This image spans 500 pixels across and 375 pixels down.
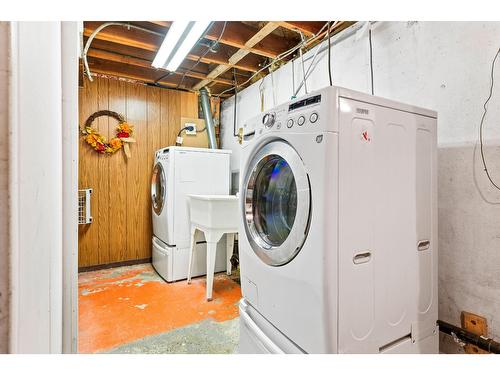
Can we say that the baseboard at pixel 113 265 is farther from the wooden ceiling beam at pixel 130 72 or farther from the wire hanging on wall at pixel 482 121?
the wire hanging on wall at pixel 482 121

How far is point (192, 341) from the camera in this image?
1714 millimetres

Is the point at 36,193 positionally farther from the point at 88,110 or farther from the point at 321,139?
the point at 88,110

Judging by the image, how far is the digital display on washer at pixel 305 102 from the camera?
3.24 ft

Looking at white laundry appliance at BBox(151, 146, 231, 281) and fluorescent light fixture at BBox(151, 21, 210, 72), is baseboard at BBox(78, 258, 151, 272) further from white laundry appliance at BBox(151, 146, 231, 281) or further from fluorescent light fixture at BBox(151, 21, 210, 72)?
fluorescent light fixture at BBox(151, 21, 210, 72)

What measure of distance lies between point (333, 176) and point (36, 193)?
838 millimetres

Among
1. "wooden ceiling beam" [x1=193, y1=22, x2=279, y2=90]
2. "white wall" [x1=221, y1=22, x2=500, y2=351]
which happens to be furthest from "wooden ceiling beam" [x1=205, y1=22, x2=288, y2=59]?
"white wall" [x1=221, y1=22, x2=500, y2=351]

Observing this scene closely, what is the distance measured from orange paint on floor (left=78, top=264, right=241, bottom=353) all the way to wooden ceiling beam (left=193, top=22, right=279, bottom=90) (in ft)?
7.57

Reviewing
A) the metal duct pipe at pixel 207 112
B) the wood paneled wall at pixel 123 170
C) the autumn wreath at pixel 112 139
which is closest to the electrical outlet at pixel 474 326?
the metal duct pipe at pixel 207 112

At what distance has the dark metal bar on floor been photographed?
3.74 feet

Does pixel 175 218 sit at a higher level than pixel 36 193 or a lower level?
lower

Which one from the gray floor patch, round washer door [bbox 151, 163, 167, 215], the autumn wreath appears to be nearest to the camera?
the gray floor patch

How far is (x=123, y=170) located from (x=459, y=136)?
10.9ft
